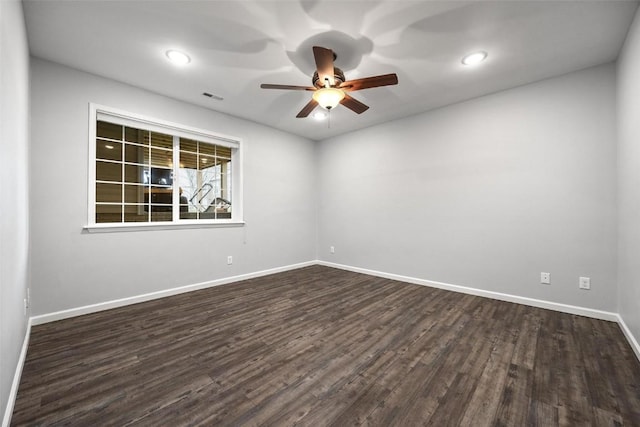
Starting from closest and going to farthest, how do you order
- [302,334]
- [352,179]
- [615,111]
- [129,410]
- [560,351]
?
[129,410] < [560,351] < [302,334] < [615,111] < [352,179]

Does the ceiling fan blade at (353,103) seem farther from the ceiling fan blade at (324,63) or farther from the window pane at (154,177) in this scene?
the window pane at (154,177)

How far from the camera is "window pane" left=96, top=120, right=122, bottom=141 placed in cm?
316

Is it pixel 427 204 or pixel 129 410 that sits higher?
pixel 427 204

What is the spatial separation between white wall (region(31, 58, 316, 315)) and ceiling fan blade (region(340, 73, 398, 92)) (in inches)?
95.3

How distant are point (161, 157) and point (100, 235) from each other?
1264mm

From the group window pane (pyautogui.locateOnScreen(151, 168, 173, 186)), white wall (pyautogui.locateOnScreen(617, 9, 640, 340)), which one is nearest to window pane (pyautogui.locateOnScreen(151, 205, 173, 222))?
window pane (pyautogui.locateOnScreen(151, 168, 173, 186))

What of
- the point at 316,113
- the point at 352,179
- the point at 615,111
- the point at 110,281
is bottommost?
the point at 110,281

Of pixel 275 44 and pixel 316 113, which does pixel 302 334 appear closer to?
pixel 275 44

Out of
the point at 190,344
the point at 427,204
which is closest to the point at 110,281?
the point at 190,344

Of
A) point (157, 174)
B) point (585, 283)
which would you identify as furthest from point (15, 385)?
point (585, 283)

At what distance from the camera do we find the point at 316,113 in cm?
404

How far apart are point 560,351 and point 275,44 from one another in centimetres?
359

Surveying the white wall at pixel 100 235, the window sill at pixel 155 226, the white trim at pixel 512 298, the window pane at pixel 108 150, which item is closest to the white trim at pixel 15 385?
the white wall at pixel 100 235

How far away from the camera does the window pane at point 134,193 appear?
3.38m
